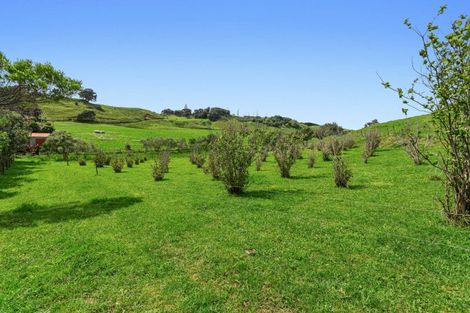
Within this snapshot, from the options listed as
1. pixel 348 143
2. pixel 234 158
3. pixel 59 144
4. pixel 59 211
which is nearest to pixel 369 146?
pixel 348 143

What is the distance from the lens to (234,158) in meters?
14.6

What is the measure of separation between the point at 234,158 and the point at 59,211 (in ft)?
25.6

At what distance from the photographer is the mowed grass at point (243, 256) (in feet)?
18.0

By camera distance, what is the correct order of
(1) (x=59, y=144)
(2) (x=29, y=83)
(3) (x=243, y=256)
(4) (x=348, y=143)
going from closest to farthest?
(3) (x=243, y=256) → (2) (x=29, y=83) → (4) (x=348, y=143) → (1) (x=59, y=144)

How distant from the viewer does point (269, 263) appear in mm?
6793

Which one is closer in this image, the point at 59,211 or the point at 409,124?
the point at 59,211

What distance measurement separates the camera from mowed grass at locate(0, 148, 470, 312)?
5480mm

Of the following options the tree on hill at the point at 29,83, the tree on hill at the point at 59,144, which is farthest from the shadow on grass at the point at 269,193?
the tree on hill at the point at 59,144

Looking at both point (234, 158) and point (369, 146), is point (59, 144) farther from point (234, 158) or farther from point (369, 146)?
point (234, 158)

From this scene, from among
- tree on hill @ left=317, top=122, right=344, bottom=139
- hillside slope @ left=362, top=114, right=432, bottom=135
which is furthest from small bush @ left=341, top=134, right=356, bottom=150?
tree on hill @ left=317, top=122, right=344, bottom=139

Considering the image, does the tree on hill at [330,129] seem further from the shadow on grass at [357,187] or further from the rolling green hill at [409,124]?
the shadow on grass at [357,187]

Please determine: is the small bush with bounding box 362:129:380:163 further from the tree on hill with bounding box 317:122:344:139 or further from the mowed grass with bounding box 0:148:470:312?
the tree on hill with bounding box 317:122:344:139

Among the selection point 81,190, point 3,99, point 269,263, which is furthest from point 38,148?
point 269,263

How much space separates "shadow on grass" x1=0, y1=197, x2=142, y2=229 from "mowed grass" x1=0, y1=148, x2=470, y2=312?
0.10 m
